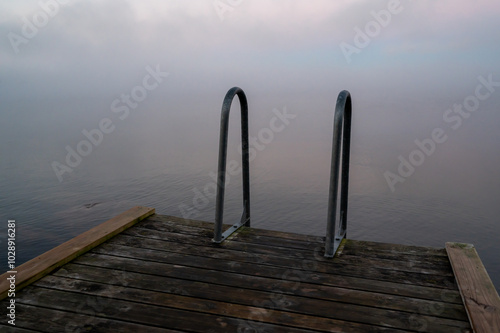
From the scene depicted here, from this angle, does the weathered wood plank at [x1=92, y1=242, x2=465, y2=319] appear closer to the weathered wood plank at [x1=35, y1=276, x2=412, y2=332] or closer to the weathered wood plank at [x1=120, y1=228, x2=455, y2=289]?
the weathered wood plank at [x1=120, y1=228, x2=455, y2=289]

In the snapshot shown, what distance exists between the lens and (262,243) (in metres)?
2.83

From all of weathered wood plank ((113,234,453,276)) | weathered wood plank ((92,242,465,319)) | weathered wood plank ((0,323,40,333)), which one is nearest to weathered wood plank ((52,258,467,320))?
weathered wood plank ((92,242,465,319))

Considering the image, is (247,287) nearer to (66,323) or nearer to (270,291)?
(270,291)

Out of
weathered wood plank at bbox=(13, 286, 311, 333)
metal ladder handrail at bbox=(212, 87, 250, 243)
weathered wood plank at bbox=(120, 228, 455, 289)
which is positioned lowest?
weathered wood plank at bbox=(13, 286, 311, 333)

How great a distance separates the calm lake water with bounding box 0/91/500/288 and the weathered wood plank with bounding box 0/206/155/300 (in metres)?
2.80

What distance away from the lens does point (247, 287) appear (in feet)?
7.23

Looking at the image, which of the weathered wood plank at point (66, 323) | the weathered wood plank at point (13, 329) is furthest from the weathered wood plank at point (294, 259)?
the weathered wood plank at point (13, 329)

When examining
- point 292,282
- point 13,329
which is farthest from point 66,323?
point 292,282

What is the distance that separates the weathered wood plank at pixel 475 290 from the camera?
1850mm

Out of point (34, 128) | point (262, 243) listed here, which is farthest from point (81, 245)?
point (34, 128)

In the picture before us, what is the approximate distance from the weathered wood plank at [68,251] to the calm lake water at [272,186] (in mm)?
2797

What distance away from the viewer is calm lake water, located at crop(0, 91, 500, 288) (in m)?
6.44

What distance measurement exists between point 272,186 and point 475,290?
6.28m

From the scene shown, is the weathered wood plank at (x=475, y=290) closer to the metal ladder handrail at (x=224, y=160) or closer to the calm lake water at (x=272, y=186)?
the metal ladder handrail at (x=224, y=160)
